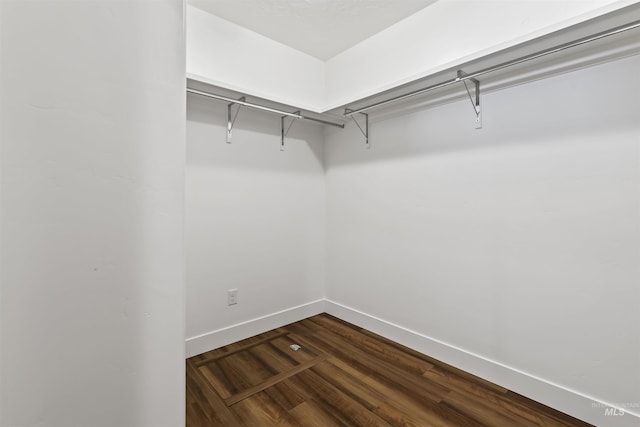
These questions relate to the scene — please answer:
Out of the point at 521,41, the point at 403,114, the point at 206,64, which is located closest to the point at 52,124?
the point at 521,41

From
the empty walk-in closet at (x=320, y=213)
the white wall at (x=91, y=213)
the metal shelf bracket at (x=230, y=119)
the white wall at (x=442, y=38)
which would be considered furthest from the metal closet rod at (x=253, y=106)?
the white wall at (x=91, y=213)

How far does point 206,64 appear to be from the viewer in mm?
2236

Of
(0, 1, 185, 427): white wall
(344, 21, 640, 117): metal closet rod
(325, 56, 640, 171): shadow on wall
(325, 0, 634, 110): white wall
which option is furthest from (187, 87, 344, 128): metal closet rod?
(0, 1, 185, 427): white wall

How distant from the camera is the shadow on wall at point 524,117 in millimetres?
1518

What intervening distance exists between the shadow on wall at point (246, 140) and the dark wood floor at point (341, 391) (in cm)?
149

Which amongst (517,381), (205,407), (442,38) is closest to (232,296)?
(205,407)

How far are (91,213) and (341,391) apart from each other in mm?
1800

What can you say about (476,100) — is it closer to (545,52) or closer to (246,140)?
(545,52)

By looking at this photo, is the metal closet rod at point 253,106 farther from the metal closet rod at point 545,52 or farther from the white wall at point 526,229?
the metal closet rod at point 545,52

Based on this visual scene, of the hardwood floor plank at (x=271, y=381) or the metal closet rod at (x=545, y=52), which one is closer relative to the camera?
the metal closet rod at (x=545, y=52)

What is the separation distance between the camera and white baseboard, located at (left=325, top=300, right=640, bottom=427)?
4.99 feet

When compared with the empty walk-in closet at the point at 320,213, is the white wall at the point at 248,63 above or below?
above

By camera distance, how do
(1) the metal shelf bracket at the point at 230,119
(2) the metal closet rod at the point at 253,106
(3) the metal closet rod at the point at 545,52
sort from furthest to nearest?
(1) the metal shelf bracket at the point at 230,119, (2) the metal closet rod at the point at 253,106, (3) the metal closet rod at the point at 545,52

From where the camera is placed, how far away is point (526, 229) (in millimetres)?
1800
